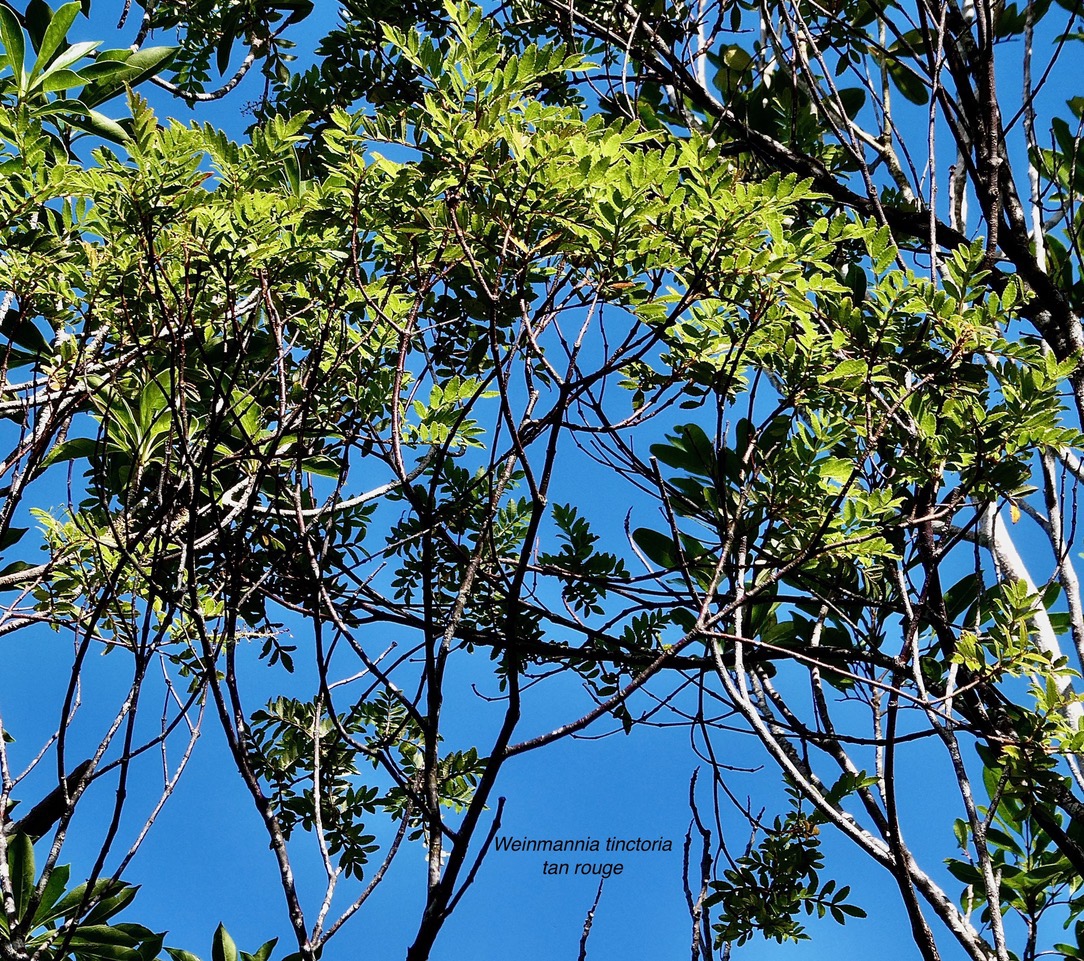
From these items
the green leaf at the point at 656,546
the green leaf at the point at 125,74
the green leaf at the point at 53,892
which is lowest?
the green leaf at the point at 53,892

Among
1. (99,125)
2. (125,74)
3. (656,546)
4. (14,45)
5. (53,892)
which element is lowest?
(53,892)

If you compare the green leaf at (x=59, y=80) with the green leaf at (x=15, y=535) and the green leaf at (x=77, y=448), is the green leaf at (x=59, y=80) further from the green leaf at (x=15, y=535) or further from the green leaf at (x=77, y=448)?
the green leaf at (x=15, y=535)

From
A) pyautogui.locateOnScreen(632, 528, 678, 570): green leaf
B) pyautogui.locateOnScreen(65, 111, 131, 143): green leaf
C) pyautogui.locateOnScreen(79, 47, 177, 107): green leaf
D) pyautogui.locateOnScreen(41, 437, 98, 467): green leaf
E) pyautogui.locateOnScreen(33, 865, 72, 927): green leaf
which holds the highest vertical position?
pyautogui.locateOnScreen(79, 47, 177, 107): green leaf

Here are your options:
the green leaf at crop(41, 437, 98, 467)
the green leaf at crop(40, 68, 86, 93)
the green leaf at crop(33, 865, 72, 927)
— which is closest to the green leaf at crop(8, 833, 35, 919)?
the green leaf at crop(33, 865, 72, 927)

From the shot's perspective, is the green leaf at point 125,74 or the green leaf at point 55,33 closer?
the green leaf at point 55,33

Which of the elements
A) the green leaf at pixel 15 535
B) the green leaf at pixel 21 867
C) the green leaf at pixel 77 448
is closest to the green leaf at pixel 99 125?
the green leaf at pixel 77 448

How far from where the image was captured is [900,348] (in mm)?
3016

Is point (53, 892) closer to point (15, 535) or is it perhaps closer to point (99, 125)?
point (15, 535)

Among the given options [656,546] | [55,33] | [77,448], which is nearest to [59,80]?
[55,33]

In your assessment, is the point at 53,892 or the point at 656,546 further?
the point at 656,546

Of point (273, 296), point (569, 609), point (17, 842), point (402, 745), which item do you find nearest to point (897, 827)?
point (569, 609)

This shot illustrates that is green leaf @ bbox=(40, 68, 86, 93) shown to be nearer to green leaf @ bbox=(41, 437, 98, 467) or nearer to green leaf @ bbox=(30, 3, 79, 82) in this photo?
Result: green leaf @ bbox=(30, 3, 79, 82)

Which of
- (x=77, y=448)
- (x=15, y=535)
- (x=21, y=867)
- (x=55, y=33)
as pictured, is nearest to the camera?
(x=55, y=33)

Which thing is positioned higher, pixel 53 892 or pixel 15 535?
pixel 15 535
